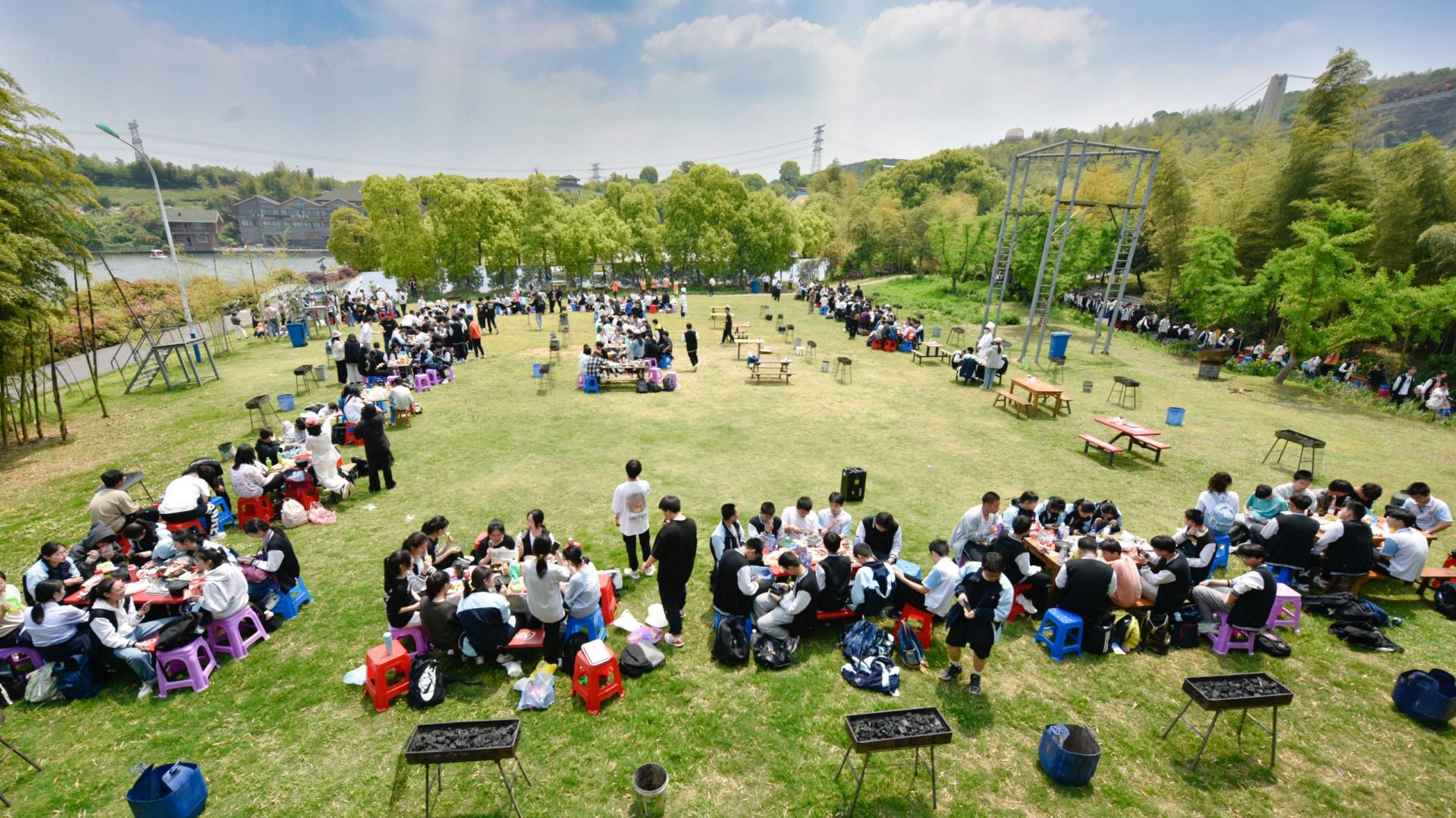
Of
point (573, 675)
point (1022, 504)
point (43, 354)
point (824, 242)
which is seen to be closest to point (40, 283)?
point (43, 354)

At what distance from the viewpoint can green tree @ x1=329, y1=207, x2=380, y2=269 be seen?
5041 centimetres

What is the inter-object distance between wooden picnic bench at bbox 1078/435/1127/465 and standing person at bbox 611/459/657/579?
1027cm

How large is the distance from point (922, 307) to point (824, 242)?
65.8 feet

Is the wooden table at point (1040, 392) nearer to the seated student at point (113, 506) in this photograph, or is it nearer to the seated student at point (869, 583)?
the seated student at point (869, 583)

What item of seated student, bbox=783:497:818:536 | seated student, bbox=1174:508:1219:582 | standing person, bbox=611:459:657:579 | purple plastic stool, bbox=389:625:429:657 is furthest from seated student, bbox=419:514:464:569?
seated student, bbox=1174:508:1219:582

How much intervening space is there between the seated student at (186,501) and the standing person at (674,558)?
714 cm

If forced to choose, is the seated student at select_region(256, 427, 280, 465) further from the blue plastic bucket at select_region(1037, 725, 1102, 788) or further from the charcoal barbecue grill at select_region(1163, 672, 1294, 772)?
the charcoal barbecue grill at select_region(1163, 672, 1294, 772)

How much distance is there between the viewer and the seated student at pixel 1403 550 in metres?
7.51

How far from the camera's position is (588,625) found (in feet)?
21.2

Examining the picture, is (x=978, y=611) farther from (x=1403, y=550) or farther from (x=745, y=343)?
(x=745, y=343)

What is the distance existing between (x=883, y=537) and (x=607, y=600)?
3636mm

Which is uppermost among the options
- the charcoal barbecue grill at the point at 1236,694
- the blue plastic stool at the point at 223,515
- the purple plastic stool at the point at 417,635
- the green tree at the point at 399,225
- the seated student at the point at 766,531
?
the green tree at the point at 399,225

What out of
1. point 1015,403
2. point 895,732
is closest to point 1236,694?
point 895,732

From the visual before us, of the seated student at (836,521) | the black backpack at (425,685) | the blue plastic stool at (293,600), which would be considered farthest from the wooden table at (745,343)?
the black backpack at (425,685)
